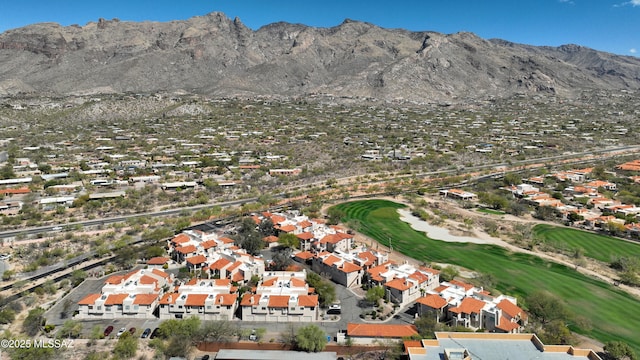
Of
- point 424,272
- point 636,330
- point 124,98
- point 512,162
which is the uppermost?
point 124,98

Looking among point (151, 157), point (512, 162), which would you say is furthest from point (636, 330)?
point (151, 157)

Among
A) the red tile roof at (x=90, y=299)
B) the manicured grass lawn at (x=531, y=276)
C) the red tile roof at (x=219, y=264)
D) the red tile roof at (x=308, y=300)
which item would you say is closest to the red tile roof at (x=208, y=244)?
the red tile roof at (x=219, y=264)

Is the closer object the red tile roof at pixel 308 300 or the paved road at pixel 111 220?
the red tile roof at pixel 308 300

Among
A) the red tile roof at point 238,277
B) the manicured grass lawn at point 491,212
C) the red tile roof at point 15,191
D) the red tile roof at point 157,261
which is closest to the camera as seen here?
the red tile roof at point 238,277

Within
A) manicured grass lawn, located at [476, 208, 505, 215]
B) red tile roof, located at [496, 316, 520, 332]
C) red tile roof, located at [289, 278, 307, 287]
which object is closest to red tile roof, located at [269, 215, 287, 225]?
red tile roof, located at [289, 278, 307, 287]

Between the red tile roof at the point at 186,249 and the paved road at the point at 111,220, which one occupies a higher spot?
the paved road at the point at 111,220

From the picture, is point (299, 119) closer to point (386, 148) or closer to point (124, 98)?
point (386, 148)

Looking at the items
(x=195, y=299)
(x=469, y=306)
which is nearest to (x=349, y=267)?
(x=469, y=306)

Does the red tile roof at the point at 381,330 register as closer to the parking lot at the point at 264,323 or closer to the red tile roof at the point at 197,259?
the parking lot at the point at 264,323
